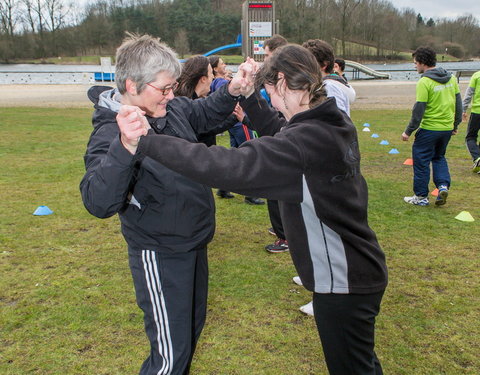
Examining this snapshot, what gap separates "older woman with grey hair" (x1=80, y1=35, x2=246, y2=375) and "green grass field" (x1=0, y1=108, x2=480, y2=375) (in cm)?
99

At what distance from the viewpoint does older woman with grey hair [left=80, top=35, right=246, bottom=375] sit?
6.84ft

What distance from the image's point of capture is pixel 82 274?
448 centimetres

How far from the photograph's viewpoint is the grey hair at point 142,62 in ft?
6.81

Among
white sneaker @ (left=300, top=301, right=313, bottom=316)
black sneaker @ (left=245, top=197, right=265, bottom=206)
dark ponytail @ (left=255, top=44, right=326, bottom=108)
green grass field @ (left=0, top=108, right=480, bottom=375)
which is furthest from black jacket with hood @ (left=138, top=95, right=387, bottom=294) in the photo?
black sneaker @ (left=245, top=197, right=265, bottom=206)

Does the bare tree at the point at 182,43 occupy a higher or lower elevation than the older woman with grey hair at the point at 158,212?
higher

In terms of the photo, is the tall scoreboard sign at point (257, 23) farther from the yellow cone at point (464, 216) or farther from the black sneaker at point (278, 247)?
the black sneaker at point (278, 247)

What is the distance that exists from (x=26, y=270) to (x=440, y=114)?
5800 millimetres

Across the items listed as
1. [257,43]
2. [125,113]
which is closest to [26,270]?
[125,113]

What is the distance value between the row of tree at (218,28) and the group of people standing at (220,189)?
54781 millimetres

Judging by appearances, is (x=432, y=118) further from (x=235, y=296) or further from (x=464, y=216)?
(x=235, y=296)

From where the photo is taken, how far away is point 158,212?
2.15 meters

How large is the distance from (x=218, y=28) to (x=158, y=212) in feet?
239

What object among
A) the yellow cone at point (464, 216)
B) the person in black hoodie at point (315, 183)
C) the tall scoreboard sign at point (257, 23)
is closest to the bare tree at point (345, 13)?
the tall scoreboard sign at point (257, 23)

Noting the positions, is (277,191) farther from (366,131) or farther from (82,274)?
(366,131)
